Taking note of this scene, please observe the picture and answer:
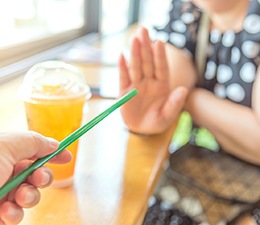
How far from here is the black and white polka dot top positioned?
0.96 metres

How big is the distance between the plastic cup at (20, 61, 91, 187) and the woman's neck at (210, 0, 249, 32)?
1.88 ft

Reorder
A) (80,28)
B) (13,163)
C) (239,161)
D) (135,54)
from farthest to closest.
Result: (80,28), (239,161), (135,54), (13,163)

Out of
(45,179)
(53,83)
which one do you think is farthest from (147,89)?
(45,179)

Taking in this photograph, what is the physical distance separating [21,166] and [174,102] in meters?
0.44

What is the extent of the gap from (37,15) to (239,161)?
119 centimetres

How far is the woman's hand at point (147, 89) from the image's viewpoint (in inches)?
31.9

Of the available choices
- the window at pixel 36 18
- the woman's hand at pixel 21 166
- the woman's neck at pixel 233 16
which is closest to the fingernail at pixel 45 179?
the woman's hand at pixel 21 166

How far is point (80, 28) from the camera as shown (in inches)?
82.7

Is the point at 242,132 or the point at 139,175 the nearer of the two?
the point at 139,175

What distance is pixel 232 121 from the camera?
920 millimetres

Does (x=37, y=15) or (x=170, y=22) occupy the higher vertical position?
(x=170, y=22)

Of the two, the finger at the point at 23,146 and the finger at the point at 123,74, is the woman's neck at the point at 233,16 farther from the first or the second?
the finger at the point at 23,146

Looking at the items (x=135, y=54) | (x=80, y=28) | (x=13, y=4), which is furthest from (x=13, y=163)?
(x=80, y=28)

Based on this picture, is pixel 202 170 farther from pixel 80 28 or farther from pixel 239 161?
pixel 80 28
